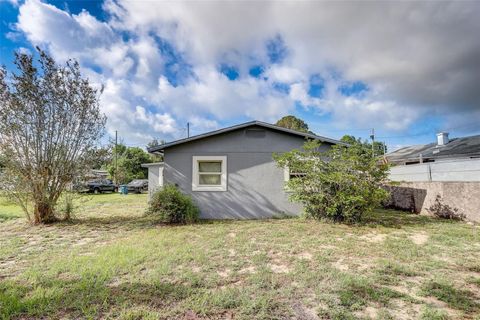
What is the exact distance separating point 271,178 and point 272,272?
518 centimetres

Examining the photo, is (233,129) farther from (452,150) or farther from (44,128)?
(452,150)

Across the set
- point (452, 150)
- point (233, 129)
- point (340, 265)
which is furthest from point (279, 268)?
point (452, 150)

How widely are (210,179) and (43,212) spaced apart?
5.68m

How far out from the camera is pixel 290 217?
28.1ft

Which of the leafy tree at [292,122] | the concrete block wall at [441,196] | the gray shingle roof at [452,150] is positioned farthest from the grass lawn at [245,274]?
the leafy tree at [292,122]

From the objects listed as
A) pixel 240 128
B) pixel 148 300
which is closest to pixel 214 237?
pixel 148 300

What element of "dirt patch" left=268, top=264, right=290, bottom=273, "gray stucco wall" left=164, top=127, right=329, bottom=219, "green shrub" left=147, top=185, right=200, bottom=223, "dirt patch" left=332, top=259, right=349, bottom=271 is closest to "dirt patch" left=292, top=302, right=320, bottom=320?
"dirt patch" left=268, top=264, right=290, bottom=273

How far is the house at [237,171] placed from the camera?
8.56 metres

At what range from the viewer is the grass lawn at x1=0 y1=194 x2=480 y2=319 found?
2703mm

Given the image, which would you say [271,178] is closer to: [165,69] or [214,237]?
[214,237]

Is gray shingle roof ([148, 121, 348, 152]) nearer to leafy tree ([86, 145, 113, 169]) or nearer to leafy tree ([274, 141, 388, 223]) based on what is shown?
leafy tree ([274, 141, 388, 223])

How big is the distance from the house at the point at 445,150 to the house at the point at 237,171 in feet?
33.1

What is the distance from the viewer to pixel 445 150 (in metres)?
16.6

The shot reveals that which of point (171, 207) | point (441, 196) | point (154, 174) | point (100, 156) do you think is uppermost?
point (100, 156)
